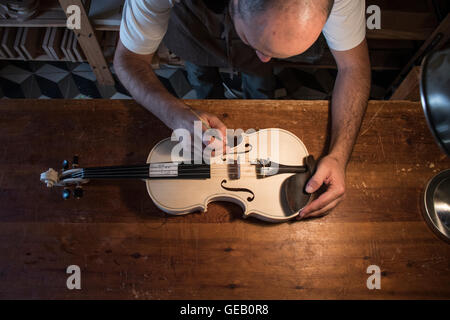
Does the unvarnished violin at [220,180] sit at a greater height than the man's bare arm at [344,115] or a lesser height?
lesser

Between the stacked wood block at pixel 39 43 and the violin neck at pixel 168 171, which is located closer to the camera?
the violin neck at pixel 168 171

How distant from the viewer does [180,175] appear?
1.19m

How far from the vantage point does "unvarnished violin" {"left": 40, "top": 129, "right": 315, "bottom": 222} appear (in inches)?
46.9

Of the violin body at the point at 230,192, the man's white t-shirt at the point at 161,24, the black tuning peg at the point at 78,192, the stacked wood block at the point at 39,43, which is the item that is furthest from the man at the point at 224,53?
the stacked wood block at the point at 39,43

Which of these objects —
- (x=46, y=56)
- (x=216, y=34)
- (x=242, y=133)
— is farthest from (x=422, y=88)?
(x=46, y=56)

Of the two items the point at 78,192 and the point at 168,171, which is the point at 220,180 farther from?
the point at 78,192

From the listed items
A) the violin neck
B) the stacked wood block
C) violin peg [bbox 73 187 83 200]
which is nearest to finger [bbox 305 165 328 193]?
the violin neck

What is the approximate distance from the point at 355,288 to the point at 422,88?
914mm

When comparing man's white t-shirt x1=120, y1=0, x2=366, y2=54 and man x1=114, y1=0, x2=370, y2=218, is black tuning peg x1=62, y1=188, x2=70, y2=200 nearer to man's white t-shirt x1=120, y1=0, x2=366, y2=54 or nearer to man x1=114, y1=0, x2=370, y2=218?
man x1=114, y1=0, x2=370, y2=218

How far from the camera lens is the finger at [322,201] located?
1.20m

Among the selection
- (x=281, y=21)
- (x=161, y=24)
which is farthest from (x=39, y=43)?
(x=281, y=21)

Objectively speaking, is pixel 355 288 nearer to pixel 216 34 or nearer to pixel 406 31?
pixel 216 34

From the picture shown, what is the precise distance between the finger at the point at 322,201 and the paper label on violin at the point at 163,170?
0.56 metres

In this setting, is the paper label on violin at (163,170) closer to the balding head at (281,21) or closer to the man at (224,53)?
the man at (224,53)
